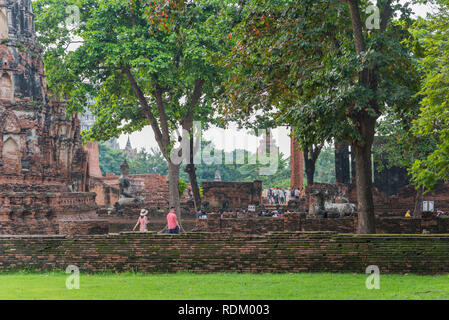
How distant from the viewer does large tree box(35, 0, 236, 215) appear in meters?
18.9

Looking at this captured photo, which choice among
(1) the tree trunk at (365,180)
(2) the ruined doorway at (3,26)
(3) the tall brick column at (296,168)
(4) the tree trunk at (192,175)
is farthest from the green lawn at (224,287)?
(3) the tall brick column at (296,168)

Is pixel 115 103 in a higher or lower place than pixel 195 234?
higher

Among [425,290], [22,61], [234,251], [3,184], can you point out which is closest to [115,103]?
[22,61]

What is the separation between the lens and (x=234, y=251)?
10.5 m

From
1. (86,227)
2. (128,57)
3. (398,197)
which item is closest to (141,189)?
(398,197)

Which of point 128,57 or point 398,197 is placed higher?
point 128,57

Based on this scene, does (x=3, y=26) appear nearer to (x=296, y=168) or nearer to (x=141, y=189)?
(x=141, y=189)

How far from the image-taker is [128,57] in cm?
1912

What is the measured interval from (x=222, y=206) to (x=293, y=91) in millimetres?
18438

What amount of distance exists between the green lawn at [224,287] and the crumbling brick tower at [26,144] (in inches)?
266

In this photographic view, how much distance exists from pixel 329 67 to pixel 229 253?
4657mm

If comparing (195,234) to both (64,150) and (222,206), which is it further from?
(222,206)

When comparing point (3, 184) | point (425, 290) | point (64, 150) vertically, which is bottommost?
point (425, 290)

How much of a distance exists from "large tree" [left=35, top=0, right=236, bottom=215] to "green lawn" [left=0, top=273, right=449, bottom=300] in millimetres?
9385
